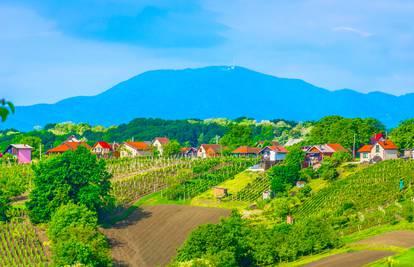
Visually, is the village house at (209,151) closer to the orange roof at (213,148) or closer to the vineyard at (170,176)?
the orange roof at (213,148)

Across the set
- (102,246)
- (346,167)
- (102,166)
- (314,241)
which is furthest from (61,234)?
(346,167)

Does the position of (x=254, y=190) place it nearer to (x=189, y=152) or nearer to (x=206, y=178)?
(x=206, y=178)

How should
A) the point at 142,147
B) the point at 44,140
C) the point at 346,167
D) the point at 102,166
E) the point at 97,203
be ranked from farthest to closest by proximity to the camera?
1. the point at 44,140
2. the point at 142,147
3. the point at 346,167
4. the point at 102,166
5. the point at 97,203

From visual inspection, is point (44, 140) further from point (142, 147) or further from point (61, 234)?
point (61, 234)

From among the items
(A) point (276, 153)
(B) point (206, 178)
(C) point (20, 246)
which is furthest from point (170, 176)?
(C) point (20, 246)

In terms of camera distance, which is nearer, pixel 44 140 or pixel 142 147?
pixel 142 147

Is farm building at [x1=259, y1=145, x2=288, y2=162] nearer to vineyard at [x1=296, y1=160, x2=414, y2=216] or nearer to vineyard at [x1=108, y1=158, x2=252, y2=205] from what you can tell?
vineyard at [x1=108, y1=158, x2=252, y2=205]
